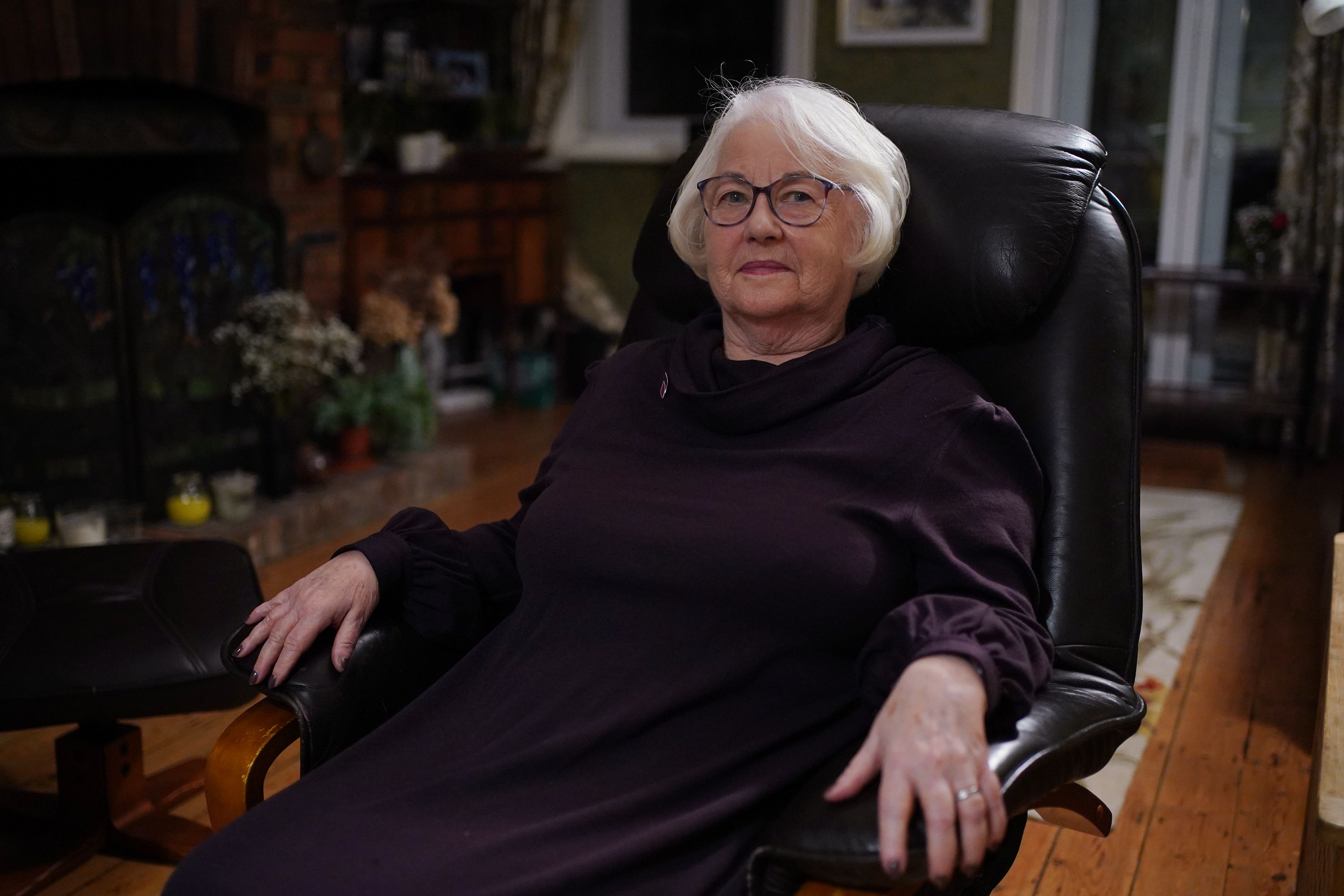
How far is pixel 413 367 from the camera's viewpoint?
3.98 m

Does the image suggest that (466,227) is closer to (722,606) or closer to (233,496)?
(233,496)

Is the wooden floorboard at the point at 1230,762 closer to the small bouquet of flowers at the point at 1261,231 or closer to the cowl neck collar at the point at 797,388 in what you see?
the cowl neck collar at the point at 797,388

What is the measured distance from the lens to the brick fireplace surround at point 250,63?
2.90 meters

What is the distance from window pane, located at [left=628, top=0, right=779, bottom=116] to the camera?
5430 millimetres

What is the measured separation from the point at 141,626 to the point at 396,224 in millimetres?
2946

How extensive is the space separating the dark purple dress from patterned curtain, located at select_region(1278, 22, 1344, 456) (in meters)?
3.61

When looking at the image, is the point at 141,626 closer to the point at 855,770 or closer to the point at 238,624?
the point at 238,624

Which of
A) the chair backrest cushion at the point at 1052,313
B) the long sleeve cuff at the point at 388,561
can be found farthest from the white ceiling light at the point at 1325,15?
the long sleeve cuff at the point at 388,561

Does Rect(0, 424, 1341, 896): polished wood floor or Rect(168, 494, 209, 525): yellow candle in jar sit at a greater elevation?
Rect(168, 494, 209, 525): yellow candle in jar

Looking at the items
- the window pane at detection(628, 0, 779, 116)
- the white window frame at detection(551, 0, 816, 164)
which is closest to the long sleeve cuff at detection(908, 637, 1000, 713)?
the window pane at detection(628, 0, 779, 116)

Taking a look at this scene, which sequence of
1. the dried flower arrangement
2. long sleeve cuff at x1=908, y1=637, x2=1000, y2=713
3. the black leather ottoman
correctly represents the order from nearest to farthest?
long sleeve cuff at x1=908, y1=637, x2=1000, y2=713, the black leather ottoman, the dried flower arrangement

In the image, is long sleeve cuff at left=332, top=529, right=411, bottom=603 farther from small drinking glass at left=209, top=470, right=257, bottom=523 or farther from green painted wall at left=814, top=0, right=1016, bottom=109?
green painted wall at left=814, top=0, right=1016, bottom=109

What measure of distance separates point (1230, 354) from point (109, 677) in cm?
438

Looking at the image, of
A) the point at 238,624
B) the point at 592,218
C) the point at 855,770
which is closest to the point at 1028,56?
the point at 592,218
